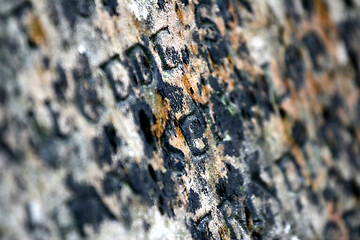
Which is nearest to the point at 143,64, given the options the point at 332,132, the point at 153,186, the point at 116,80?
the point at 116,80

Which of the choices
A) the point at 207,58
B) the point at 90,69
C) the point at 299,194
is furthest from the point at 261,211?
the point at 90,69

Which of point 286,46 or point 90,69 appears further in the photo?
point 286,46

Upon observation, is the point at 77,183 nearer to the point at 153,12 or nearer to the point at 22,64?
the point at 22,64

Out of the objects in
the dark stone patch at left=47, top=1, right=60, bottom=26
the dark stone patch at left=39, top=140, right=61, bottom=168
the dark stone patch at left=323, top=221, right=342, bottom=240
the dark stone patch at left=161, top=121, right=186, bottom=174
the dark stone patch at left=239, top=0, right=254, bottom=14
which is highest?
the dark stone patch at left=239, top=0, right=254, bottom=14

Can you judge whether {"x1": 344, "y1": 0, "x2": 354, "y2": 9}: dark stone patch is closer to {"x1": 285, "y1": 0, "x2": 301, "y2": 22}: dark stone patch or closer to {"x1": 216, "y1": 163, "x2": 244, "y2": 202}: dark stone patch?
{"x1": 285, "y1": 0, "x2": 301, "y2": 22}: dark stone patch

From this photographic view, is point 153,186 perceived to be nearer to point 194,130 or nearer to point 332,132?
point 194,130

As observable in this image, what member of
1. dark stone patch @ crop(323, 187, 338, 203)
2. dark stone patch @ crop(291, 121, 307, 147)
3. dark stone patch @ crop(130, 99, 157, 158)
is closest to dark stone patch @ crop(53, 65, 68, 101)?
dark stone patch @ crop(130, 99, 157, 158)

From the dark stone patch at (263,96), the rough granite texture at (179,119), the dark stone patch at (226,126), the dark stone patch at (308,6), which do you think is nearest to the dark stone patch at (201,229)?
the rough granite texture at (179,119)
